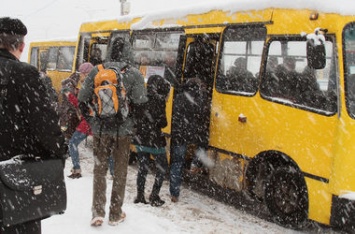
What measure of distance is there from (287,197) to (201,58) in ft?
9.30

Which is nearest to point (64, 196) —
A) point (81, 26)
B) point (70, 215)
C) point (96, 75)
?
point (96, 75)

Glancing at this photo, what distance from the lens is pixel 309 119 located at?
5754 mm

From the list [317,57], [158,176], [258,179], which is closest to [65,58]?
[158,176]

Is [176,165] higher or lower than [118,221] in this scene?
higher

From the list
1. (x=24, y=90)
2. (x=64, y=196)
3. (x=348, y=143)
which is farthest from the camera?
(x=348, y=143)

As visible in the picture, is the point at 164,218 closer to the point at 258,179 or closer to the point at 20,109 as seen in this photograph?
the point at 258,179

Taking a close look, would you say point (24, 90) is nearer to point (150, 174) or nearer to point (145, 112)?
point (145, 112)

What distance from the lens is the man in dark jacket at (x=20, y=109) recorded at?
281 cm

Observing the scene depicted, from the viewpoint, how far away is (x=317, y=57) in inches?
213

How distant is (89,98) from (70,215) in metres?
1.49

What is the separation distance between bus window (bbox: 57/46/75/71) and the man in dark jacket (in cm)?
1476

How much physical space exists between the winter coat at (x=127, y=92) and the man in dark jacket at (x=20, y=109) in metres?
2.12

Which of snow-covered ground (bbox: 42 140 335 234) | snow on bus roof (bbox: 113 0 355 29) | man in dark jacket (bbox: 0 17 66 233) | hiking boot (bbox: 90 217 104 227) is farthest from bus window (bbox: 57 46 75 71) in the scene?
man in dark jacket (bbox: 0 17 66 233)

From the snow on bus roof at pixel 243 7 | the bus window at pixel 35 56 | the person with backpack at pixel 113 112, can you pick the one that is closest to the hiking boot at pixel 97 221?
the person with backpack at pixel 113 112
